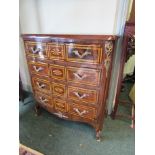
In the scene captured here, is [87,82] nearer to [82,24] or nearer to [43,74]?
[43,74]

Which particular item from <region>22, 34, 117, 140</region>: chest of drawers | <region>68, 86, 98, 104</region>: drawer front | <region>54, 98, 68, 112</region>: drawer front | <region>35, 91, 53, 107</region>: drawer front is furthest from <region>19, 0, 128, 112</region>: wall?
<region>35, 91, 53, 107</region>: drawer front

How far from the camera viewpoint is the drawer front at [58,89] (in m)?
1.56

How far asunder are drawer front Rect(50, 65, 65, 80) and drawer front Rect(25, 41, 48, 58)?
0.51ft

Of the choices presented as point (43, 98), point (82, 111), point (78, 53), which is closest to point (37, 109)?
point (43, 98)

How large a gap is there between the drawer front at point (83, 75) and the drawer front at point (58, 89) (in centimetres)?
17

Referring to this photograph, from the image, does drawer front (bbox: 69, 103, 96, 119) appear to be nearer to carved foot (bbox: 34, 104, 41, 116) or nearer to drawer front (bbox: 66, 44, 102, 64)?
drawer front (bbox: 66, 44, 102, 64)

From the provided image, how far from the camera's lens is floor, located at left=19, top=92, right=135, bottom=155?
153 centimetres

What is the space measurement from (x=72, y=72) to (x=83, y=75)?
122mm

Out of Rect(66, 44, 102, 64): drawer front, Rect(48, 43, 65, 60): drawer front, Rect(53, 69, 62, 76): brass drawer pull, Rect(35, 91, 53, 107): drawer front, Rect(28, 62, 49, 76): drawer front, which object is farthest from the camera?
Rect(35, 91, 53, 107): drawer front

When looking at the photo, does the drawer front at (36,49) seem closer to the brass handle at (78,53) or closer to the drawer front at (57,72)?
the drawer front at (57,72)

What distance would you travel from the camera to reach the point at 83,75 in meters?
1.35

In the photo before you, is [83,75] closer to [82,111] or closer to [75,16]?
[82,111]

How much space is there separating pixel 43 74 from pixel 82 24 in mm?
732
